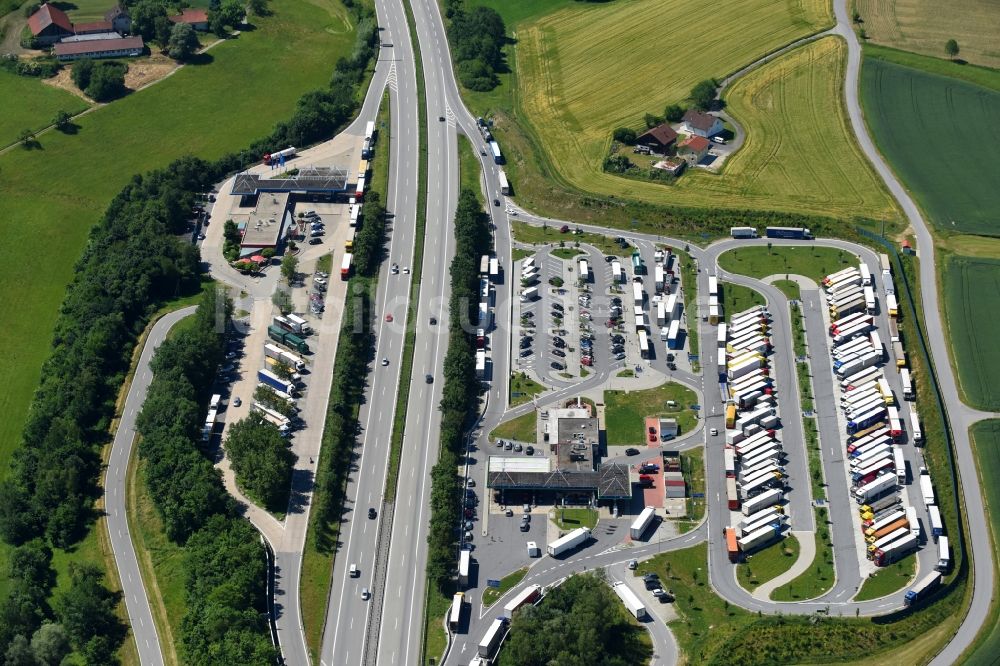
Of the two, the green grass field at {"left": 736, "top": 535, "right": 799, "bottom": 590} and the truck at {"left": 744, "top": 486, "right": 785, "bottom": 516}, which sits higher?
the truck at {"left": 744, "top": 486, "right": 785, "bottom": 516}

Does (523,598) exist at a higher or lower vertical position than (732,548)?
lower

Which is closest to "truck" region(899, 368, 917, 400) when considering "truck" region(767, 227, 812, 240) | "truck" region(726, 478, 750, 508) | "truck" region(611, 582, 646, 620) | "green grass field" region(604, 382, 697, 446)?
"green grass field" region(604, 382, 697, 446)

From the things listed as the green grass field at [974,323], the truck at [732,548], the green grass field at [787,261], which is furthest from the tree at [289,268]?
the green grass field at [974,323]

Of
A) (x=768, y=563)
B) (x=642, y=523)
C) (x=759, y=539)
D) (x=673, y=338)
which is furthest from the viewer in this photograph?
(x=673, y=338)

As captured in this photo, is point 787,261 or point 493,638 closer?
point 493,638

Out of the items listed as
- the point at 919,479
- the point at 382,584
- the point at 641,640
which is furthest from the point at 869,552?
the point at 382,584

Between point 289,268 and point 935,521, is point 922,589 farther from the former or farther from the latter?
point 289,268

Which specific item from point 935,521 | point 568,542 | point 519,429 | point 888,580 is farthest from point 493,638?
point 935,521

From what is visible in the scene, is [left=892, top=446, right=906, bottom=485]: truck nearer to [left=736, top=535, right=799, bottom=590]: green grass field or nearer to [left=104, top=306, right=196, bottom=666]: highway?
[left=736, top=535, right=799, bottom=590]: green grass field

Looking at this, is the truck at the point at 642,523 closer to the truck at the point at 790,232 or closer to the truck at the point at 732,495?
the truck at the point at 732,495
